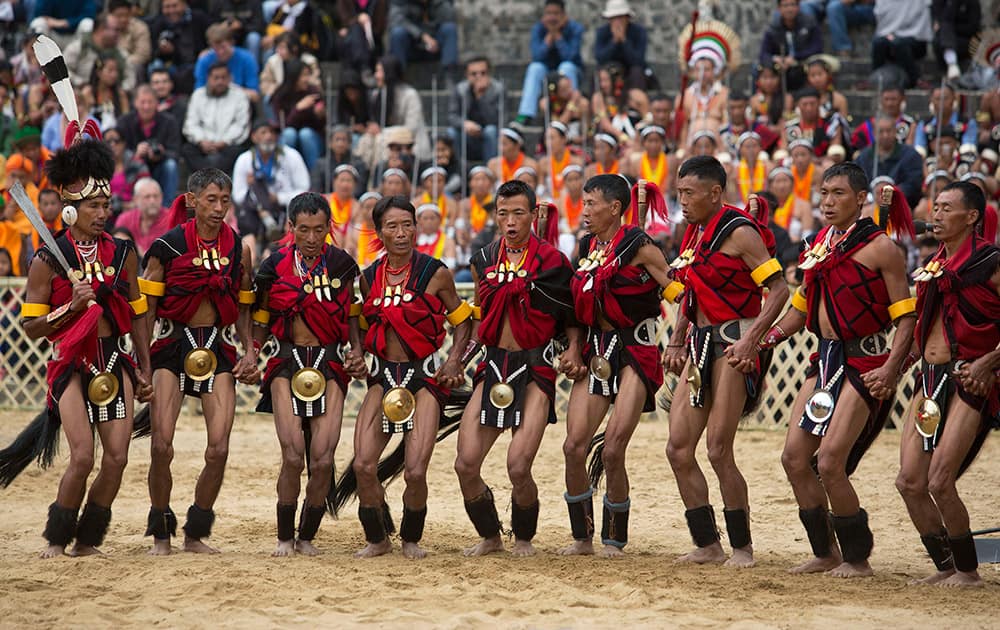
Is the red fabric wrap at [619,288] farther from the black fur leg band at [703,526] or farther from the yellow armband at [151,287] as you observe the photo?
the yellow armband at [151,287]

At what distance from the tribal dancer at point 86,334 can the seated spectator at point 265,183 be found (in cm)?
743

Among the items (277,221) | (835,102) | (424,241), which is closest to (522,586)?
(424,241)

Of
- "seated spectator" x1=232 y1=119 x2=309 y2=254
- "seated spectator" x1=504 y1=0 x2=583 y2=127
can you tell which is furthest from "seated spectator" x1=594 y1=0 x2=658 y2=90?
"seated spectator" x1=232 y1=119 x2=309 y2=254

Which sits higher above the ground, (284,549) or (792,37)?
(792,37)

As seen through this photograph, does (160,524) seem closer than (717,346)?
No

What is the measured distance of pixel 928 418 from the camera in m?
6.93

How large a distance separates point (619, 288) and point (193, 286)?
2.48 meters

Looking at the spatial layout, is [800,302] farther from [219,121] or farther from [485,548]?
[219,121]

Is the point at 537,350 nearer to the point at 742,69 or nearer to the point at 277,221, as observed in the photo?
the point at 277,221

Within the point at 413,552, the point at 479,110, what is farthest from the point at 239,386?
the point at 413,552

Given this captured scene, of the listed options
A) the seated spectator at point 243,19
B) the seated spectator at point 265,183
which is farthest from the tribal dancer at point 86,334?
the seated spectator at point 243,19

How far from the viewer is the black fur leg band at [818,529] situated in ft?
24.3

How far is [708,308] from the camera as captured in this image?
25.0ft

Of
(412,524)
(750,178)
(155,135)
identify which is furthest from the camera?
(155,135)
